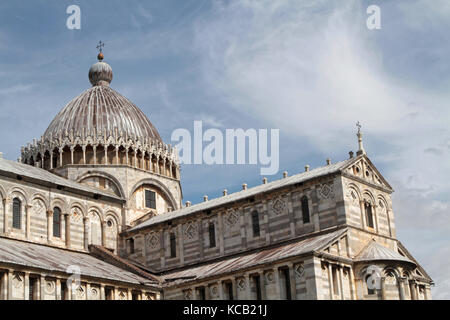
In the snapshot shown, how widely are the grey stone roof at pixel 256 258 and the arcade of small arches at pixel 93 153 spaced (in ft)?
39.7

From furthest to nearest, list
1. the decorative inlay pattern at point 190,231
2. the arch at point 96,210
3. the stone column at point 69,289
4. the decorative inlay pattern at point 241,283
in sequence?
the arch at point 96,210 < the decorative inlay pattern at point 190,231 < the decorative inlay pattern at point 241,283 < the stone column at point 69,289

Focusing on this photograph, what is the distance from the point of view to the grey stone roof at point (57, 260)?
39875 mm

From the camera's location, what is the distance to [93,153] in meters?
56.0

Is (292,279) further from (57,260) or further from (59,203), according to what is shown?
(59,203)

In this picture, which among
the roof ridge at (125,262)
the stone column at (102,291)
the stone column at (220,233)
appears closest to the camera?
the stone column at (102,291)

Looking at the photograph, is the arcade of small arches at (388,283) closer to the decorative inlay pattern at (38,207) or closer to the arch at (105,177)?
the decorative inlay pattern at (38,207)

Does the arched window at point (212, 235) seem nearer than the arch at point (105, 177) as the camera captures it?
Yes

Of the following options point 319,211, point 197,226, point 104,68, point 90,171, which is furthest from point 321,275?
point 104,68

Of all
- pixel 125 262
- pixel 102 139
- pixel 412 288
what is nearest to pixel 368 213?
pixel 412 288

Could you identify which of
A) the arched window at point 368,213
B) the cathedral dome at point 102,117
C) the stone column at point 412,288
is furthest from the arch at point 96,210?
the stone column at point 412,288

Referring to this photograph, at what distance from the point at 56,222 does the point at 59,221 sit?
10.6 inches

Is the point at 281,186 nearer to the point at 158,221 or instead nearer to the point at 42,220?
the point at 158,221

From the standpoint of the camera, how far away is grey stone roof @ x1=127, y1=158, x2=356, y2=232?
44.8 meters

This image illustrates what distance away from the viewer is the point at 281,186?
1791 inches
